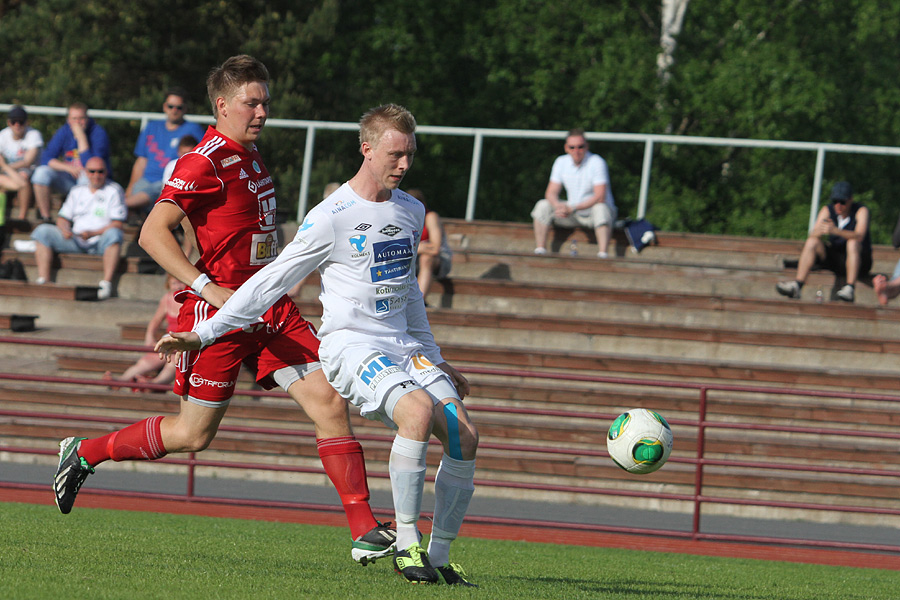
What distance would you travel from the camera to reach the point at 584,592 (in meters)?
5.68

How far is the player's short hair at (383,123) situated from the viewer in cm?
547

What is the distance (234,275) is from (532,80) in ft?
86.1

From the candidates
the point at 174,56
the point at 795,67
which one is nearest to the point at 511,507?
the point at 795,67

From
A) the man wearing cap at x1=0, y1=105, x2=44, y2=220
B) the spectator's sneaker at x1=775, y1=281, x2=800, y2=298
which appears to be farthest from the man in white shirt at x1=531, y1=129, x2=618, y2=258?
the man wearing cap at x1=0, y1=105, x2=44, y2=220

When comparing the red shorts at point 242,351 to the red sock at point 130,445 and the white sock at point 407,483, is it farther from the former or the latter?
the white sock at point 407,483

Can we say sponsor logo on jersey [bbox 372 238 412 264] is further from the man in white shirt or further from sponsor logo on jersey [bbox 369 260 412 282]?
the man in white shirt

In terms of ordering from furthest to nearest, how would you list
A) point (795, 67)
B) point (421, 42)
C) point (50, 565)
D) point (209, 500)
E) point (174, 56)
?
point (421, 42) < point (174, 56) < point (795, 67) < point (209, 500) < point (50, 565)

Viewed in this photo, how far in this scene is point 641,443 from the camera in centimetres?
612

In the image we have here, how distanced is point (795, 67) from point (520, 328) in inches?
732

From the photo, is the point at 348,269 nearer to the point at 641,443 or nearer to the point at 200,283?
the point at 200,283

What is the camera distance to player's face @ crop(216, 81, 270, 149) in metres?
5.91

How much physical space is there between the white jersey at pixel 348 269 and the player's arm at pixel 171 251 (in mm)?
374

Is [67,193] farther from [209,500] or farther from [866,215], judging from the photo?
[866,215]

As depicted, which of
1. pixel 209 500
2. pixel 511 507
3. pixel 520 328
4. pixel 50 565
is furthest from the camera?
pixel 520 328
